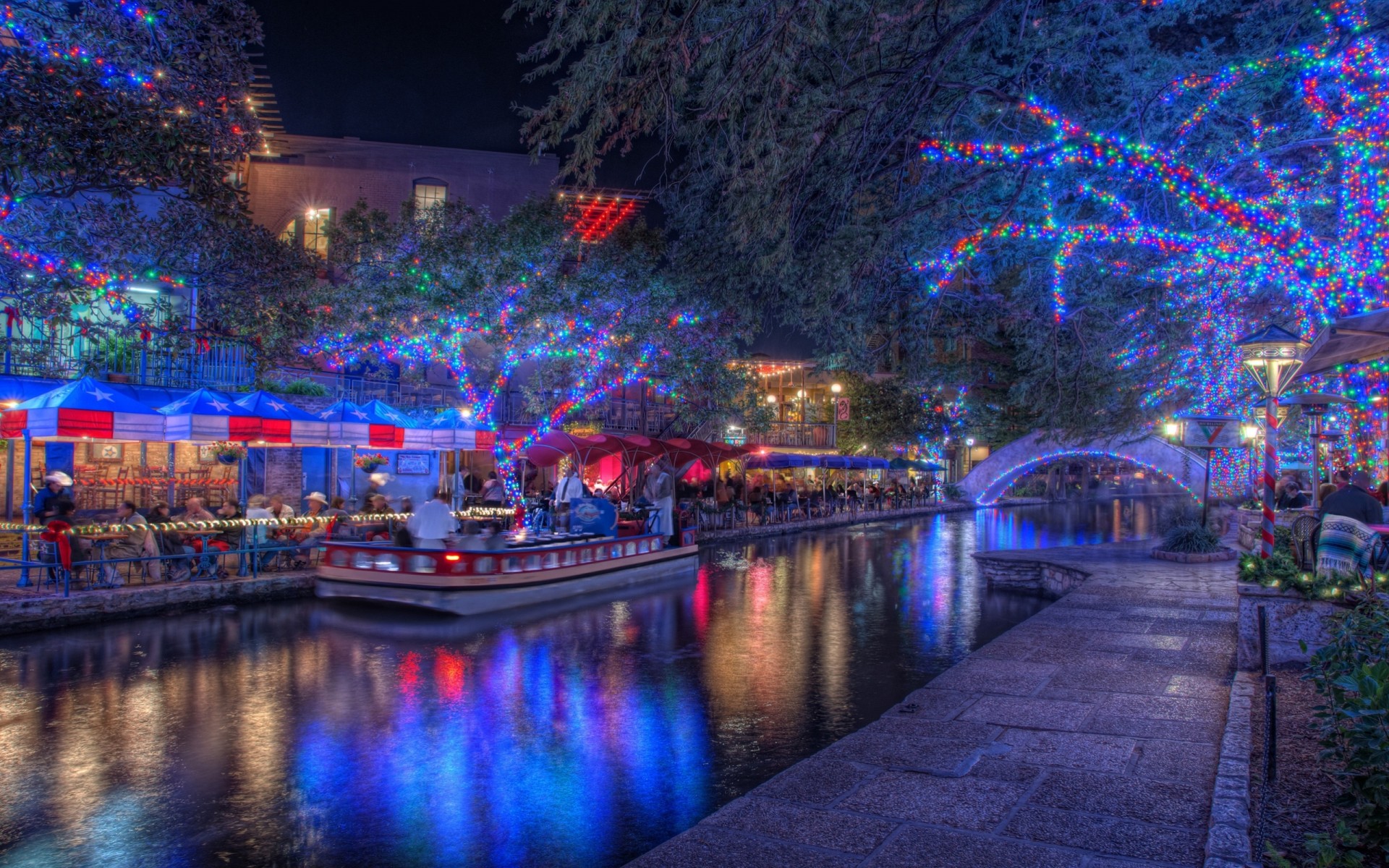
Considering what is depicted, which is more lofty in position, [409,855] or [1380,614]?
[1380,614]

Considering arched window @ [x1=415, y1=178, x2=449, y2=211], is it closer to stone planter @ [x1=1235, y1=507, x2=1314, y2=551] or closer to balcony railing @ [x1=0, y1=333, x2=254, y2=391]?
balcony railing @ [x1=0, y1=333, x2=254, y2=391]

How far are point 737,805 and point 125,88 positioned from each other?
10.6m

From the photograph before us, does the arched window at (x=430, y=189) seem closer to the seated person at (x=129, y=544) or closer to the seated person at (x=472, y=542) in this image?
the seated person at (x=129, y=544)

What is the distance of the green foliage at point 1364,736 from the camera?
367cm

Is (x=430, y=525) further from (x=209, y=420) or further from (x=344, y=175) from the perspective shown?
(x=344, y=175)

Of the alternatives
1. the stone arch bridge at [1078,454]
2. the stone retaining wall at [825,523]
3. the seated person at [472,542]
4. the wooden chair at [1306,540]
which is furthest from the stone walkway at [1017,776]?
the stone arch bridge at [1078,454]

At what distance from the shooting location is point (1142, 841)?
14.4ft

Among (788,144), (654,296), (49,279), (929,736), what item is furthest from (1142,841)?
(654,296)

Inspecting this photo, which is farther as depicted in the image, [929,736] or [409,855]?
[929,736]

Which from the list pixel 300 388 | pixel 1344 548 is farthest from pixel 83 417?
pixel 1344 548

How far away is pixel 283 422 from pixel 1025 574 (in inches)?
555

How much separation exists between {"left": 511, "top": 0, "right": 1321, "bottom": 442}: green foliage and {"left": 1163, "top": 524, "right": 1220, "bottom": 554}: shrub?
9.70 ft

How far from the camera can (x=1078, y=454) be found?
126ft

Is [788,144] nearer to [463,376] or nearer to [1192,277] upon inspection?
[1192,277]
